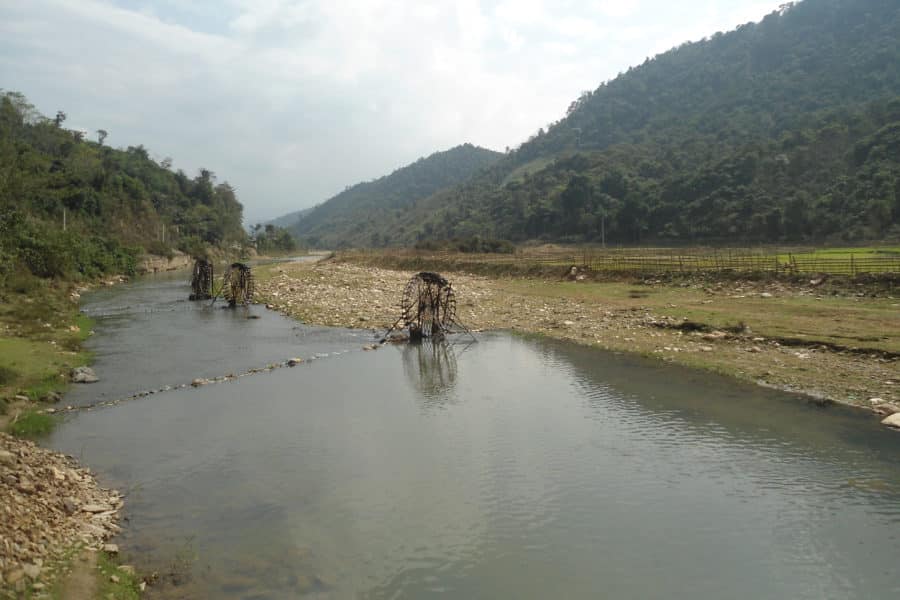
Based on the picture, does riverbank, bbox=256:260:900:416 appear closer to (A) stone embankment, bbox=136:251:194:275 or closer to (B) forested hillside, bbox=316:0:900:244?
(A) stone embankment, bbox=136:251:194:275

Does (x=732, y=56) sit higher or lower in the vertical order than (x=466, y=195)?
higher

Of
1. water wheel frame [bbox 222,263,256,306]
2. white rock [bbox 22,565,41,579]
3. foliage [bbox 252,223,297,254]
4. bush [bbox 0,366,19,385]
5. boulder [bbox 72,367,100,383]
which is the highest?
foliage [bbox 252,223,297,254]

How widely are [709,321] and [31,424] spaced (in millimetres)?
23446

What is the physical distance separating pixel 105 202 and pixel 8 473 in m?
74.4

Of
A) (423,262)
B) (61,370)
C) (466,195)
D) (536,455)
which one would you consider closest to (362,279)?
(423,262)

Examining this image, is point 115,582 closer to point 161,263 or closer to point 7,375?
point 7,375

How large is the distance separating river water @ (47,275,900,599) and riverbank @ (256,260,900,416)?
6.46 ft

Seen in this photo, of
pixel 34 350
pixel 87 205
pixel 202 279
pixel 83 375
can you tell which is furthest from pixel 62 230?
pixel 83 375

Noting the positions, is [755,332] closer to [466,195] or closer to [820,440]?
[820,440]

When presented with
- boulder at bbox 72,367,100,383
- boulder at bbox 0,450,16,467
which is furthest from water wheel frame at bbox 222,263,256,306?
boulder at bbox 0,450,16,467

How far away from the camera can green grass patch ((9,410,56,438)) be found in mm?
13406

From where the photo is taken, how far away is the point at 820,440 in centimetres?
1313

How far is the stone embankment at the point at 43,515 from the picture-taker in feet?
23.4

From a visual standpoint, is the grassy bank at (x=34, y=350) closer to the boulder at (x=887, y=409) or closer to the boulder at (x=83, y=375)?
the boulder at (x=83, y=375)
